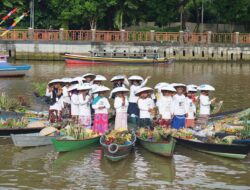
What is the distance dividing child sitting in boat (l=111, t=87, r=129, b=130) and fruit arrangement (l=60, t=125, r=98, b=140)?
3.23 feet

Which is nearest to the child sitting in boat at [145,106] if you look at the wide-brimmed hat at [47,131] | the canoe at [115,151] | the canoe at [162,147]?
the canoe at [162,147]

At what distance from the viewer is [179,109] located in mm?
18516

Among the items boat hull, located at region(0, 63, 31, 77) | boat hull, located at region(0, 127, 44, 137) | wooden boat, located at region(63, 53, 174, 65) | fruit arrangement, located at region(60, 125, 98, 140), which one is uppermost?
wooden boat, located at region(63, 53, 174, 65)

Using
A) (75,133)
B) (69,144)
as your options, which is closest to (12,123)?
(75,133)

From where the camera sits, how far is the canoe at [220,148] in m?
16.8

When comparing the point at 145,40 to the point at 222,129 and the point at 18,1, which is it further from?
the point at 222,129

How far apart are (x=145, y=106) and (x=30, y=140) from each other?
3.32 meters

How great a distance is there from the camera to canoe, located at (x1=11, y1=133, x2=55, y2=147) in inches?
705

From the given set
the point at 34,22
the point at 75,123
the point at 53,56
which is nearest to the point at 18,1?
the point at 34,22

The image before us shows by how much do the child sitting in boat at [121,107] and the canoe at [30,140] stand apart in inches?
75.7

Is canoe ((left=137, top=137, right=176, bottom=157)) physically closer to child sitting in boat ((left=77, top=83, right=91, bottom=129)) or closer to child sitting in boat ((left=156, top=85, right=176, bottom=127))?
child sitting in boat ((left=156, top=85, right=176, bottom=127))

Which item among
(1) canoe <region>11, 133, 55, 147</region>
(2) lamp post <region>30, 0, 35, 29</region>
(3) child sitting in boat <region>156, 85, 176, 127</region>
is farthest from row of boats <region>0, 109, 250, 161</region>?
(2) lamp post <region>30, 0, 35, 29</region>

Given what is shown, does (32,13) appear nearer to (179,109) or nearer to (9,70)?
(9,70)

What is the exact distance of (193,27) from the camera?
57.2 m
